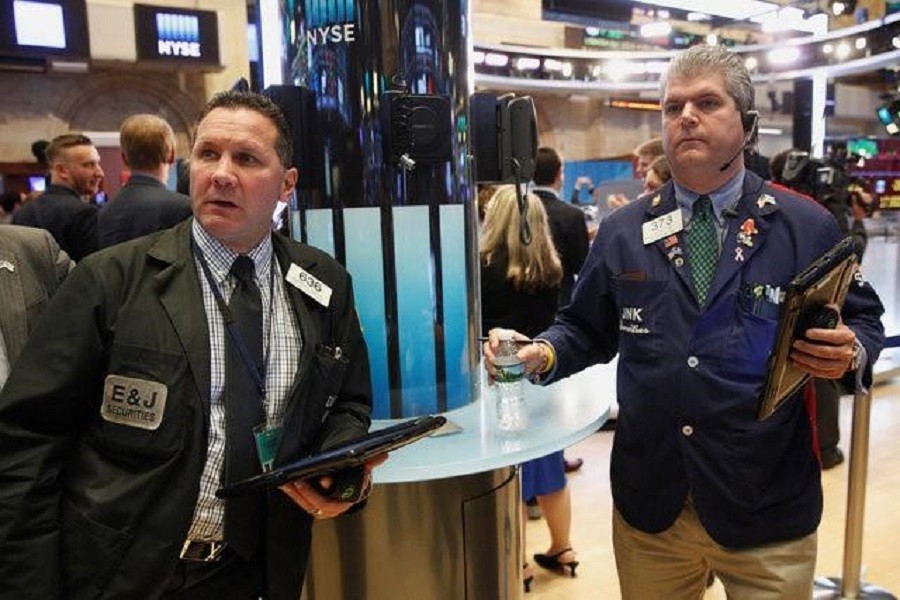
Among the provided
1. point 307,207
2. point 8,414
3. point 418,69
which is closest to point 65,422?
point 8,414

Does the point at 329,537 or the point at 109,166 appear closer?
the point at 329,537

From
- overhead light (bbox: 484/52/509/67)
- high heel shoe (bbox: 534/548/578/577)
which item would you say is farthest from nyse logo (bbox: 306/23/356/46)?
overhead light (bbox: 484/52/509/67)

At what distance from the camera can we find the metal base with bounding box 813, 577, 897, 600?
121 inches

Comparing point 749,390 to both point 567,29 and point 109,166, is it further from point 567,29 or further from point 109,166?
point 567,29

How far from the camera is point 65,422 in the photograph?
1.33 meters

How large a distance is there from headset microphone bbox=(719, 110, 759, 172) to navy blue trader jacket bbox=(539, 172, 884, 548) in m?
0.08

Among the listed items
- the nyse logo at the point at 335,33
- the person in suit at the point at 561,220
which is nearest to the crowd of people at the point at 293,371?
the nyse logo at the point at 335,33

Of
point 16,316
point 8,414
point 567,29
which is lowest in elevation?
point 8,414

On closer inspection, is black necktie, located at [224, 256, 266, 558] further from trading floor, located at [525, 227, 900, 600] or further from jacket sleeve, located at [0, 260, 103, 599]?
trading floor, located at [525, 227, 900, 600]

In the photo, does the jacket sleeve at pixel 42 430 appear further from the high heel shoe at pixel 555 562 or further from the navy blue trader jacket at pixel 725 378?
the high heel shoe at pixel 555 562

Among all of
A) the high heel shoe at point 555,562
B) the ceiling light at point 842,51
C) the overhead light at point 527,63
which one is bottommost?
the high heel shoe at point 555,562

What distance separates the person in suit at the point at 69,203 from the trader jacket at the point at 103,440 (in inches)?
101

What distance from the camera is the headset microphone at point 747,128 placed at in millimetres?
1709

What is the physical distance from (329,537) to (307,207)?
2.94 ft
